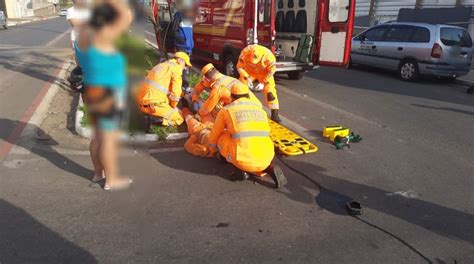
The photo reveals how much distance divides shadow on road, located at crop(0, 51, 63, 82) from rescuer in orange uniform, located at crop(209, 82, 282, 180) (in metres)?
6.39

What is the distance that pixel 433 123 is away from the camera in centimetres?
673

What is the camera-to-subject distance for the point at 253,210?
366 centimetres

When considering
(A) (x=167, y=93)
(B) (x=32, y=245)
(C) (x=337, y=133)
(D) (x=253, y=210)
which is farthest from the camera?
(C) (x=337, y=133)

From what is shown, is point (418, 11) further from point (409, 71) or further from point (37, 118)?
point (37, 118)

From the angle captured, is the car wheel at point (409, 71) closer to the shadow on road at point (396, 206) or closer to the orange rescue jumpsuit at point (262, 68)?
the orange rescue jumpsuit at point (262, 68)

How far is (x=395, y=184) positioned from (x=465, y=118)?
3812 mm

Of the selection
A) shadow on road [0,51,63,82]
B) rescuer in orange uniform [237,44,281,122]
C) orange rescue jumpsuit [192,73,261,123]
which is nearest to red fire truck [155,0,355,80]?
rescuer in orange uniform [237,44,281,122]

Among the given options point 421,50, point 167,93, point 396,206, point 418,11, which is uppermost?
point 418,11

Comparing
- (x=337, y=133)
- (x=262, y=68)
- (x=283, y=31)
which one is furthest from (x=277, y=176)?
(x=283, y=31)

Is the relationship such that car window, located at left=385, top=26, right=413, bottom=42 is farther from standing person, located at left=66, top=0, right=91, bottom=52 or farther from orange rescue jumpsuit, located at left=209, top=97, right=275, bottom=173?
standing person, located at left=66, top=0, right=91, bottom=52

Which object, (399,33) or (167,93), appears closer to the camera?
(167,93)

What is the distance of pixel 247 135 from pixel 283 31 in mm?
7061

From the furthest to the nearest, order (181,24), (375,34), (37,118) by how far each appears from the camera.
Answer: (375,34), (37,118), (181,24)

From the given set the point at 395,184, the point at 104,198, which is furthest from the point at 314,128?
the point at 104,198
